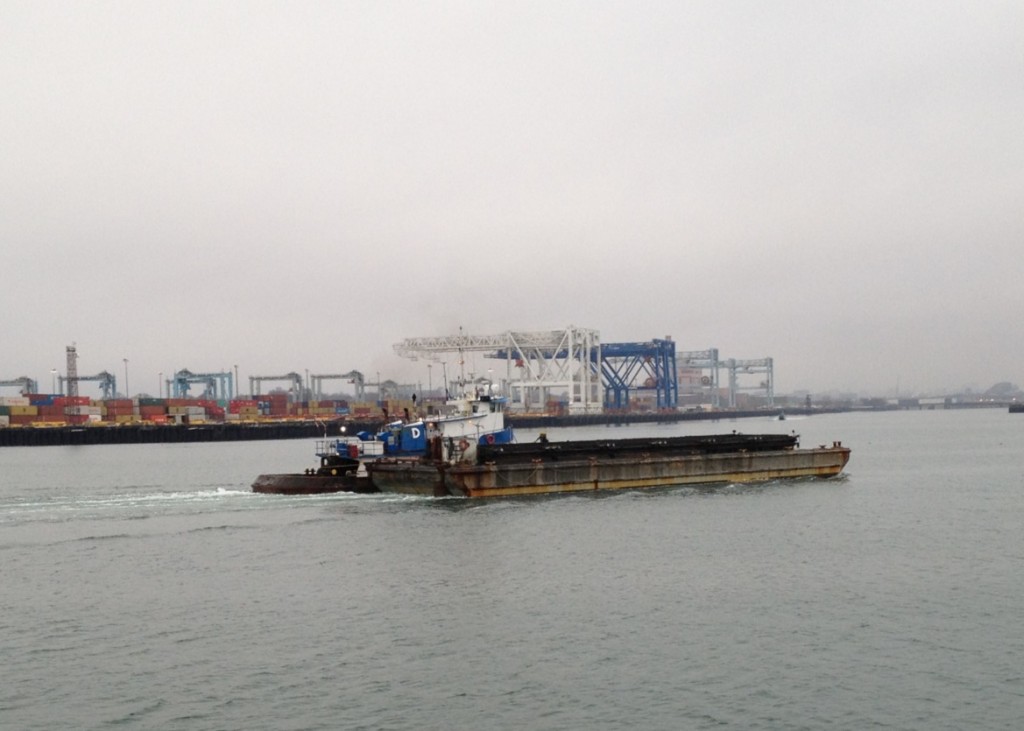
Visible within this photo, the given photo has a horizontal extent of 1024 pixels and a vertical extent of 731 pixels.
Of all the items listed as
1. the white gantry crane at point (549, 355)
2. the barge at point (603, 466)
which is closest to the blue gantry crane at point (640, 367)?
the white gantry crane at point (549, 355)

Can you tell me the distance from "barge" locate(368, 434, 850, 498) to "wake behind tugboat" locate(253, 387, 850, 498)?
4 cm

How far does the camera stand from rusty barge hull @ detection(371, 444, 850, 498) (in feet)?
133

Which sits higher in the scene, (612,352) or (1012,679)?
(612,352)

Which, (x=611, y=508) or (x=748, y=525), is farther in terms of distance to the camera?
(x=611, y=508)

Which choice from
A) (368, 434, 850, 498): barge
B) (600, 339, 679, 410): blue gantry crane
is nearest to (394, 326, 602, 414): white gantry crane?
(600, 339, 679, 410): blue gantry crane

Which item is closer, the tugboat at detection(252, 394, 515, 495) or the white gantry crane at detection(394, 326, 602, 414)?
the tugboat at detection(252, 394, 515, 495)

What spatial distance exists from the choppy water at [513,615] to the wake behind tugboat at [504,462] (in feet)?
5.10

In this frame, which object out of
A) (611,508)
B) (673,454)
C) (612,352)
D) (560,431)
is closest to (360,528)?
(611,508)

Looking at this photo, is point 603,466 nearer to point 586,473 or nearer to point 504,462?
point 586,473

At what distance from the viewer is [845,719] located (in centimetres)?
1541

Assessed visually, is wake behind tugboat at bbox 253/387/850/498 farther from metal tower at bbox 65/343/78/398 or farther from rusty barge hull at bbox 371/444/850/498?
metal tower at bbox 65/343/78/398

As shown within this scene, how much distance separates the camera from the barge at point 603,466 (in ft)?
134

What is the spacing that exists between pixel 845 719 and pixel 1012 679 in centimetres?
372

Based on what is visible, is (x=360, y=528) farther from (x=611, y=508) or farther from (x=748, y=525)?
(x=748, y=525)
